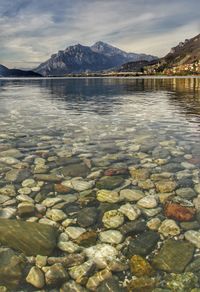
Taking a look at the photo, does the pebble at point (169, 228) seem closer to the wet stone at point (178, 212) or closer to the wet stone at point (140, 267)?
the wet stone at point (178, 212)

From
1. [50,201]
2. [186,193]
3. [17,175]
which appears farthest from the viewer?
[17,175]

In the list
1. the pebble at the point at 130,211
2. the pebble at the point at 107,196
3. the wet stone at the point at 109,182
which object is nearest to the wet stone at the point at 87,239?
the pebble at the point at 130,211

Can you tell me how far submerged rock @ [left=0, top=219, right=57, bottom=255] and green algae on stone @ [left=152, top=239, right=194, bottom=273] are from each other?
2.47m

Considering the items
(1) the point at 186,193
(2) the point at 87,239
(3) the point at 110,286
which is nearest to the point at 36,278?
(3) the point at 110,286

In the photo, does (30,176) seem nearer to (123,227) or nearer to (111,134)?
(123,227)

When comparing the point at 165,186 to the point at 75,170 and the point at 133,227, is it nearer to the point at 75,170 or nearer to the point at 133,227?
the point at 133,227

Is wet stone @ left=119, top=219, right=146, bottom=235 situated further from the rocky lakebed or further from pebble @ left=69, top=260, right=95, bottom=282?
pebble @ left=69, top=260, right=95, bottom=282

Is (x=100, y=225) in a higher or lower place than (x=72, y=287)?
higher

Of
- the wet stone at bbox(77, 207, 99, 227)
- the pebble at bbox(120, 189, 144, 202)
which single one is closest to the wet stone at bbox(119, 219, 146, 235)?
the wet stone at bbox(77, 207, 99, 227)

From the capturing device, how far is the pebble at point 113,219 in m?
9.04

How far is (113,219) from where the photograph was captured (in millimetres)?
9297

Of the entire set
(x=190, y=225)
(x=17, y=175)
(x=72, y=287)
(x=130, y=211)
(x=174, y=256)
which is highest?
(x=17, y=175)

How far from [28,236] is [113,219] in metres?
2.36

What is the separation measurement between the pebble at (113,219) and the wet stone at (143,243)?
80 cm
